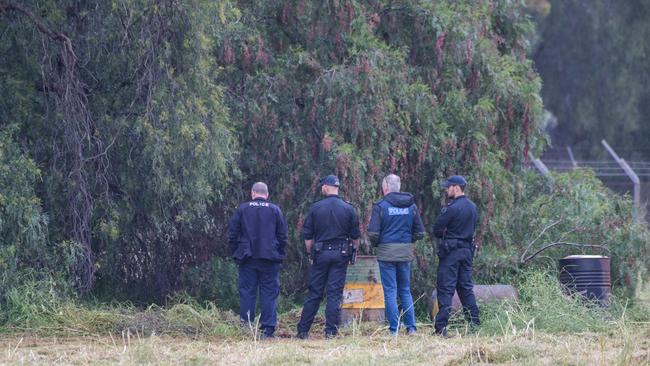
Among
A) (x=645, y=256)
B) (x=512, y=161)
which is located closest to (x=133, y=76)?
(x=512, y=161)

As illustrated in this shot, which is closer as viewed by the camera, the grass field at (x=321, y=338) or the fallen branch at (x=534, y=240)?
the grass field at (x=321, y=338)

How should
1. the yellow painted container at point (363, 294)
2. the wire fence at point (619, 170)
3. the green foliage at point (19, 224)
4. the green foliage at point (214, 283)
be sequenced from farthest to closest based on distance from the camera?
the wire fence at point (619, 170)
the green foliage at point (214, 283)
the yellow painted container at point (363, 294)
the green foliage at point (19, 224)

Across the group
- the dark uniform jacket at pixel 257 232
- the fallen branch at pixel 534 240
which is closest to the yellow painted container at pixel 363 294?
the dark uniform jacket at pixel 257 232

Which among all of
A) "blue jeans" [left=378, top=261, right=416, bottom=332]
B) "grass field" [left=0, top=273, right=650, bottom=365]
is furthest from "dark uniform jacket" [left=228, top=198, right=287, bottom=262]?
"blue jeans" [left=378, top=261, right=416, bottom=332]

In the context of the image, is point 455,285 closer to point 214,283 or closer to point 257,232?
point 257,232

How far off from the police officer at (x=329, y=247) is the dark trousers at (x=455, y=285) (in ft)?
3.35

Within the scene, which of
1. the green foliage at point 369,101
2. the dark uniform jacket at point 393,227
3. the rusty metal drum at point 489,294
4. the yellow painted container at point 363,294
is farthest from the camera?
the green foliage at point 369,101

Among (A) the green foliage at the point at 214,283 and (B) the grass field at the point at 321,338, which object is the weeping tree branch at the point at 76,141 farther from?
(A) the green foliage at the point at 214,283

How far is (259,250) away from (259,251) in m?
0.01

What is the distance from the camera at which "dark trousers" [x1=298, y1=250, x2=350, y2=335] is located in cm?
1162

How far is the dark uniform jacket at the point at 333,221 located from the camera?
453 inches

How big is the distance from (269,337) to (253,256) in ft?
2.94

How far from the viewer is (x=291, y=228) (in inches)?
553

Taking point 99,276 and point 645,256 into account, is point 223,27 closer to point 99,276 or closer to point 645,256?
point 99,276
